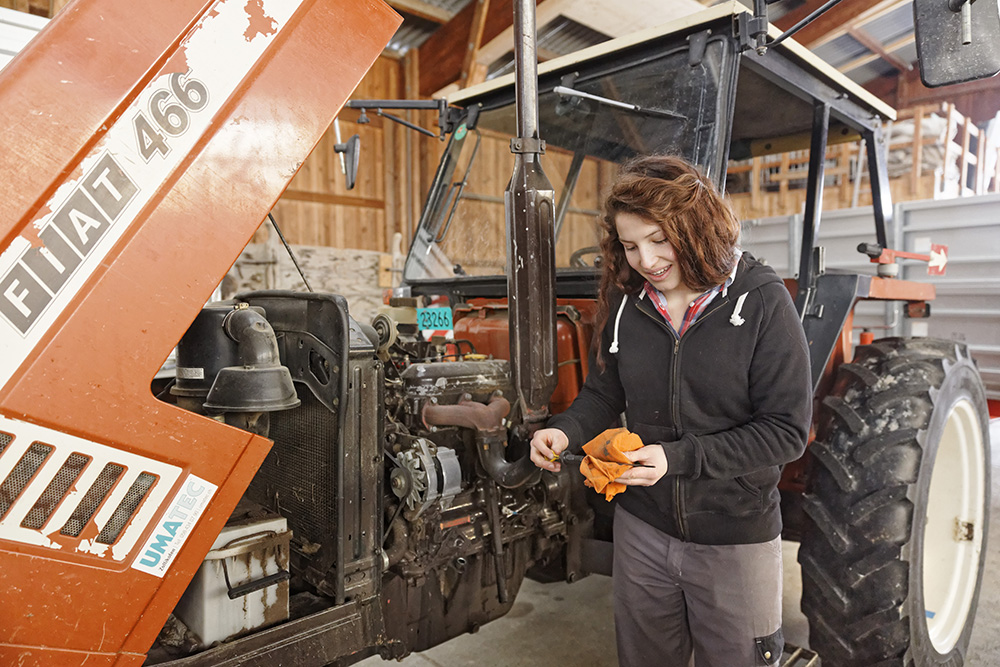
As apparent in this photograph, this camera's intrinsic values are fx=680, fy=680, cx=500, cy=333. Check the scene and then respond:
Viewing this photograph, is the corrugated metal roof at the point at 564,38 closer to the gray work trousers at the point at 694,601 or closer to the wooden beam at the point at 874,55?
the wooden beam at the point at 874,55

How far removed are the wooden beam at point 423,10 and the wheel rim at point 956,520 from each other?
7.00 m

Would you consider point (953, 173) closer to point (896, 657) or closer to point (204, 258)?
point (896, 657)

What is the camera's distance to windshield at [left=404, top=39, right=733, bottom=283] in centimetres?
200

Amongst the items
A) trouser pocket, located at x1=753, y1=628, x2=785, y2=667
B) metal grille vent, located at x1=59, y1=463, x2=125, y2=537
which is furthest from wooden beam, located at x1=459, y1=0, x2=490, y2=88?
metal grille vent, located at x1=59, y1=463, x2=125, y2=537

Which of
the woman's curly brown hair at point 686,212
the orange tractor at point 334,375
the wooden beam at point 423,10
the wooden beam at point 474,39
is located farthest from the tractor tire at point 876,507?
the wooden beam at point 423,10

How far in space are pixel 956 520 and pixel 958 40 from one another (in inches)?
72.4

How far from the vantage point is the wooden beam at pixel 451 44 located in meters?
7.25

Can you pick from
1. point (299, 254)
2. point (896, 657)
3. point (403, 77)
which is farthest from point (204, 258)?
point (403, 77)

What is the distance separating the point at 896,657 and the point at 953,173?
5797 mm

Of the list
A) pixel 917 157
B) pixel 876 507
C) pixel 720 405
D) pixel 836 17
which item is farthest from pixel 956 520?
pixel 836 17

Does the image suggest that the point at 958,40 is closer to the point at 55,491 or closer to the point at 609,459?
the point at 609,459

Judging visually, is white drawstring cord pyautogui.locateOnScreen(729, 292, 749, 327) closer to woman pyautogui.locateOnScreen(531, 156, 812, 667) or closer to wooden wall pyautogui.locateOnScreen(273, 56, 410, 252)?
woman pyautogui.locateOnScreen(531, 156, 812, 667)

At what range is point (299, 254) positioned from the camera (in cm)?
756

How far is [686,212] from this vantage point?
1391 mm
